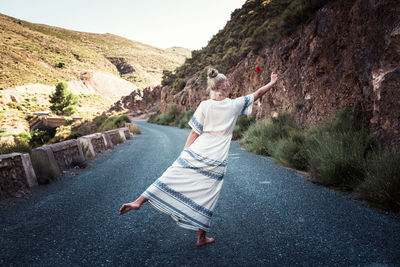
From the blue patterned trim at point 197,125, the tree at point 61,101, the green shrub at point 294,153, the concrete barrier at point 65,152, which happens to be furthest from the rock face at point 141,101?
the blue patterned trim at point 197,125

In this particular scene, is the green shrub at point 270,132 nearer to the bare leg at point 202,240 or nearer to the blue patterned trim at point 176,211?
the bare leg at point 202,240

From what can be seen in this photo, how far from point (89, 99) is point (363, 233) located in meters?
83.8

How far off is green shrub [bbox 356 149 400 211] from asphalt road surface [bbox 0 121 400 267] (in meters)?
0.21

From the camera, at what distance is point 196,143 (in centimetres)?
259

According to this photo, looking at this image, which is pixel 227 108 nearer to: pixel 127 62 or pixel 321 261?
pixel 321 261


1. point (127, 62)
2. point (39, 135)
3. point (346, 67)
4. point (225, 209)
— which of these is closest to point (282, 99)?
point (346, 67)

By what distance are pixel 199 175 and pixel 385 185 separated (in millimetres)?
2745

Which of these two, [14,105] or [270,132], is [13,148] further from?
[14,105]

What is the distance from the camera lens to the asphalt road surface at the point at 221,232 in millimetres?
2342

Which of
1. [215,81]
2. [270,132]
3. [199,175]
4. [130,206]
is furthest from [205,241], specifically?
[270,132]

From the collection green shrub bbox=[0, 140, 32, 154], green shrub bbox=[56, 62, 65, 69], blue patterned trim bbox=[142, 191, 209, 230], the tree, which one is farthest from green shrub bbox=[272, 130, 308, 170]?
green shrub bbox=[56, 62, 65, 69]

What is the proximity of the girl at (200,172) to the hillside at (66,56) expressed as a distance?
70857 mm

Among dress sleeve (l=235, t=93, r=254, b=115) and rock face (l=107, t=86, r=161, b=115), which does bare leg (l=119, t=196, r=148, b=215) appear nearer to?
dress sleeve (l=235, t=93, r=254, b=115)

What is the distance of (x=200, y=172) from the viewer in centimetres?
254
